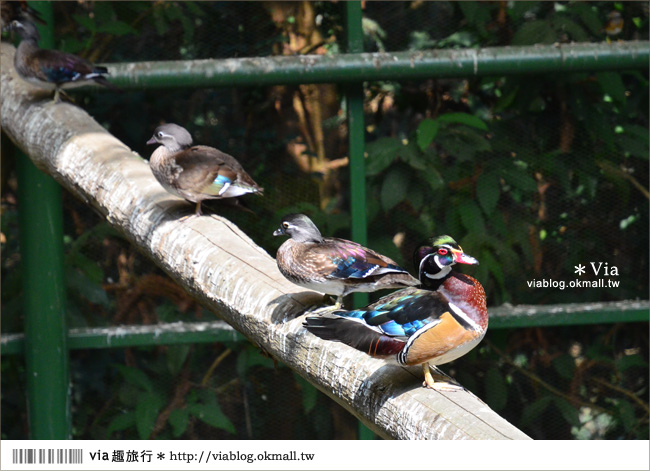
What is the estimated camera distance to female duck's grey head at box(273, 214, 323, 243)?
6.87 ft

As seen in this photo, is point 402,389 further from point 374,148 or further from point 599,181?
point 599,181

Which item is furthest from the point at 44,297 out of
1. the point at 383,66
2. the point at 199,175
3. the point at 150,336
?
the point at 383,66

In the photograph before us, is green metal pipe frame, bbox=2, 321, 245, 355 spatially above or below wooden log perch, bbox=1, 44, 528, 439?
below

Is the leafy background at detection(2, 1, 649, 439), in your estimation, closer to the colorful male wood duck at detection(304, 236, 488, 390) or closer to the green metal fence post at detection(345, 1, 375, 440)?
the green metal fence post at detection(345, 1, 375, 440)

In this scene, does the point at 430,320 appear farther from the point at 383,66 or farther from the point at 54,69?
the point at 54,69

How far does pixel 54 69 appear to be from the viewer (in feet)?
9.68

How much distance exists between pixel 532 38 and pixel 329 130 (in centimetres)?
88

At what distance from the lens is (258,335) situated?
2121 millimetres

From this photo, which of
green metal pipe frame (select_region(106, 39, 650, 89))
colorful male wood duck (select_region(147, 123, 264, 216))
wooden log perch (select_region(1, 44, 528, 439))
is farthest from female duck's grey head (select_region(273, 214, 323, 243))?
green metal pipe frame (select_region(106, 39, 650, 89))

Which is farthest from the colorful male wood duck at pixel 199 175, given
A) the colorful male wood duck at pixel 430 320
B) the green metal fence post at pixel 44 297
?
the green metal fence post at pixel 44 297

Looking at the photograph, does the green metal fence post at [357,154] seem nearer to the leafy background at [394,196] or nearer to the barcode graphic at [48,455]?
the leafy background at [394,196]

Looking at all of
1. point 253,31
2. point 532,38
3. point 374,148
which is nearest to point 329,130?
point 374,148

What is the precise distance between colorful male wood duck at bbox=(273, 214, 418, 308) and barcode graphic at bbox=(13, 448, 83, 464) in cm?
69

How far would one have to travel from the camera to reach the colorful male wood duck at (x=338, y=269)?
6.44 ft
